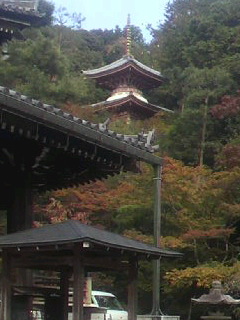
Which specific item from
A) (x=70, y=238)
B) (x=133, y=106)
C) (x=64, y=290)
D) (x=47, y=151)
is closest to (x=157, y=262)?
(x=64, y=290)

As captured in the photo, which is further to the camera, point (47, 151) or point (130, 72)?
point (130, 72)

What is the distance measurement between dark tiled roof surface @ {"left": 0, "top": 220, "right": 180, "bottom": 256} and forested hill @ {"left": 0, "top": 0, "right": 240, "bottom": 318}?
8726mm

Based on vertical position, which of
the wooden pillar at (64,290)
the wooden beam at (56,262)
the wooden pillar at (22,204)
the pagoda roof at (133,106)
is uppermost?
the pagoda roof at (133,106)

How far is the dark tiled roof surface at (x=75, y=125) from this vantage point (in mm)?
7152

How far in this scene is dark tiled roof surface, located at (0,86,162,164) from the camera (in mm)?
7152

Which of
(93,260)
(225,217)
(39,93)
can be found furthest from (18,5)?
(39,93)

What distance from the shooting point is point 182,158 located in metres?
25.3

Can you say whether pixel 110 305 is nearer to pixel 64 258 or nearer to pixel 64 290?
pixel 64 290

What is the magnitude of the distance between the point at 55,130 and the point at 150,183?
1214cm

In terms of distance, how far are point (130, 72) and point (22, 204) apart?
2438 cm

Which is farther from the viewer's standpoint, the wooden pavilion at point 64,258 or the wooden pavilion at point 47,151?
the wooden pavilion at point 47,151

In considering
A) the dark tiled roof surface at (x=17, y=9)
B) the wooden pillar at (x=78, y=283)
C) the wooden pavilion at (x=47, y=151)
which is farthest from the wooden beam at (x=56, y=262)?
the dark tiled roof surface at (x=17, y=9)

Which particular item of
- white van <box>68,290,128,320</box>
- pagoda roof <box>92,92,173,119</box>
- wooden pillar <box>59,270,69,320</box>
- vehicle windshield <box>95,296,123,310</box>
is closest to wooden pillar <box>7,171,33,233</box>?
wooden pillar <box>59,270,69,320</box>

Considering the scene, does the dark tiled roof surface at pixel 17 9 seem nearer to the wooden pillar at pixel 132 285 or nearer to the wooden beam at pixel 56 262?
the wooden beam at pixel 56 262
